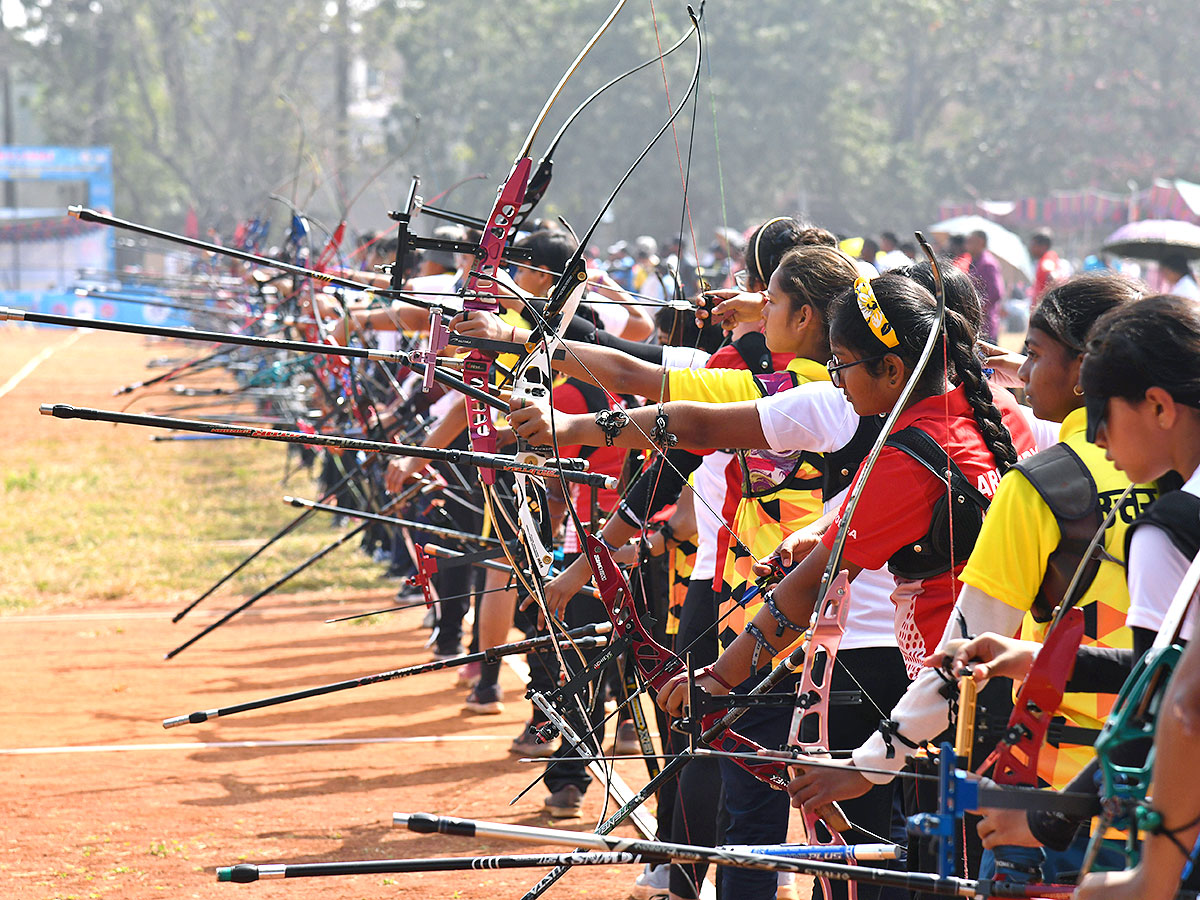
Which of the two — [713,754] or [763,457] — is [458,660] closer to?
[763,457]

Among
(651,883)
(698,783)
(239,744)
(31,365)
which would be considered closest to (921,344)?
(698,783)

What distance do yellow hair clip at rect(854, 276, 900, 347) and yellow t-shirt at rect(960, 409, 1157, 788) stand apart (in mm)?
601

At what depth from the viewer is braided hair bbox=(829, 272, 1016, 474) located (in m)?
2.85

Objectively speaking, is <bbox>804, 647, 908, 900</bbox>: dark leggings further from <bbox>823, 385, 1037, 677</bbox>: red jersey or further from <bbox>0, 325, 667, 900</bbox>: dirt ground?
<bbox>0, 325, 667, 900</bbox>: dirt ground

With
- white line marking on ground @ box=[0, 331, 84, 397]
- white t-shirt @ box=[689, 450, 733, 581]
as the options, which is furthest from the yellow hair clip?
white line marking on ground @ box=[0, 331, 84, 397]

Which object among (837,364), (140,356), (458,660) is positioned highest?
(837,364)

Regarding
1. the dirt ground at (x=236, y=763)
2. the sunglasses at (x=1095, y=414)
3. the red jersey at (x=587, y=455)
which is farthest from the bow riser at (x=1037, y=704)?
the red jersey at (x=587, y=455)

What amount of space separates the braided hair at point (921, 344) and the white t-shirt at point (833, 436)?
0.27m

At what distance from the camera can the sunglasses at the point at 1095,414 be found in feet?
6.48

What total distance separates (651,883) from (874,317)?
7.18 feet

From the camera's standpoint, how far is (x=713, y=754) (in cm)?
228

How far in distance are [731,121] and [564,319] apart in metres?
35.0

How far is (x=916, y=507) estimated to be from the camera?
2713 millimetres

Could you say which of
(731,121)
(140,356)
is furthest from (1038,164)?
(140,356)
